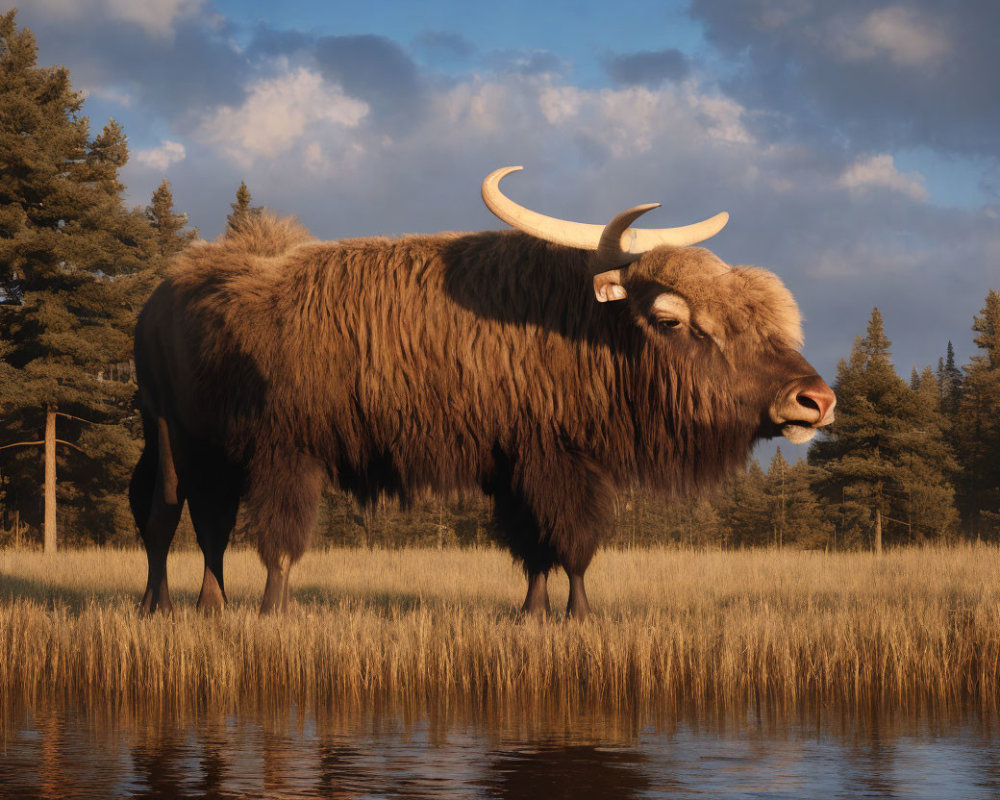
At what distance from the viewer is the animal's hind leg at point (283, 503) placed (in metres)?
8.52

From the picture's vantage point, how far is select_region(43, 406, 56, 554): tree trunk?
2883cm

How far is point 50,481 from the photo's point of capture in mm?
29578

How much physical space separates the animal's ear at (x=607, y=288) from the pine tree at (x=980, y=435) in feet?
178

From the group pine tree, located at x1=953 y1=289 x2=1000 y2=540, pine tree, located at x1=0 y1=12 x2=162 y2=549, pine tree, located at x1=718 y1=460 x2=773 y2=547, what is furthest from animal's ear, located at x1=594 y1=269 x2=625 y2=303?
pine tree, located at x1=718 y1=460 x2=773 y2=547

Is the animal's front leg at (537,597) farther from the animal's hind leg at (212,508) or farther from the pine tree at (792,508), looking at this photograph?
the pine tree at (792,508)

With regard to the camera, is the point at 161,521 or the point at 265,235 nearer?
the point at 265,235

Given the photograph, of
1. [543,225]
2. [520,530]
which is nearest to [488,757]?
[520,530]

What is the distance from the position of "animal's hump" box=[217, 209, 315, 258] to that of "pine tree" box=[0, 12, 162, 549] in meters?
20.5

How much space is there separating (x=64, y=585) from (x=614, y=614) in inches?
291

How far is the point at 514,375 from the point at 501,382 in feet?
0.34

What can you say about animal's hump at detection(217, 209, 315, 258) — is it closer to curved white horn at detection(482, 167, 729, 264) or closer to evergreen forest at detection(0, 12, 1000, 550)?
curved white horn at detection(482, 167, 729, 264)

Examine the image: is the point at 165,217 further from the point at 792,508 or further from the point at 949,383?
the point at 949,383

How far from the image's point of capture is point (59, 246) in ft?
97.3

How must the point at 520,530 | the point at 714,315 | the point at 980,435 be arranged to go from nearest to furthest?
the point at 714,315 → the point at 520,530 → the point at 980,435
